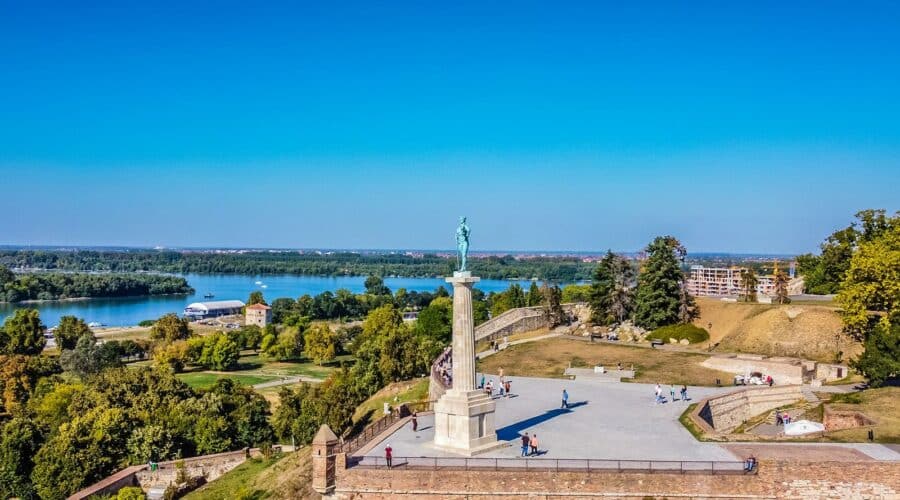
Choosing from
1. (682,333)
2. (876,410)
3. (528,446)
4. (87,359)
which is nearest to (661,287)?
(682,333)

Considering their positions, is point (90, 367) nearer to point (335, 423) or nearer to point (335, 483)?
point (335, 423)

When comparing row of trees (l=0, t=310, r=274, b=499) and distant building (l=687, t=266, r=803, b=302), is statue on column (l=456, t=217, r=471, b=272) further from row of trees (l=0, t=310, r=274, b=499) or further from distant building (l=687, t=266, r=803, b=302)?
distant building (l=687, t=266, r=803, b=302)

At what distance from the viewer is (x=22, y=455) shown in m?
32.8

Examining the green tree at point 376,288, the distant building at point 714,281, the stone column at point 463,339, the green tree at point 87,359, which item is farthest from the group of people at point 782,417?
the green tree at point 376,288

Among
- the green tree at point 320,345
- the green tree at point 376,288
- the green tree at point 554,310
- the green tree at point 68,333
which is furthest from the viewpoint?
the green tree at point 376,288

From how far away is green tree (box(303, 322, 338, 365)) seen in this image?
68.9 m

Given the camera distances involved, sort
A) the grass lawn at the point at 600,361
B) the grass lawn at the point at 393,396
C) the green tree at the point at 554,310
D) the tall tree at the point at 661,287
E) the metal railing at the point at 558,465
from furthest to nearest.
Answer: the green tree at the point at 554,310 < the tall tree at the point at 661,287 < the grass lawn at the point at 393,396 < the grass lawn at the point at 600,361 < the metal railing at the point at 558,465

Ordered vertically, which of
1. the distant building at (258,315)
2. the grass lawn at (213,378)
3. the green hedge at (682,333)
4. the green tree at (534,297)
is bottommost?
the grass lawn at (213,378)

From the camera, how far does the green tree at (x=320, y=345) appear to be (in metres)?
68.9

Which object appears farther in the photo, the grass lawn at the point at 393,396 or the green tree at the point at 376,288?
the green tree at the point at 376,288

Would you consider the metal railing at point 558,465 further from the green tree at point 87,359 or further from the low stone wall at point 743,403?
the green tree at point 87,359

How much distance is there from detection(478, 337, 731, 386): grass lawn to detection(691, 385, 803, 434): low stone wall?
300cm

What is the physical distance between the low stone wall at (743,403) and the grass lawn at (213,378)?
39.4m

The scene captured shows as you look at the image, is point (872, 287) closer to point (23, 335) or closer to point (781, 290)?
point (781, 290)
